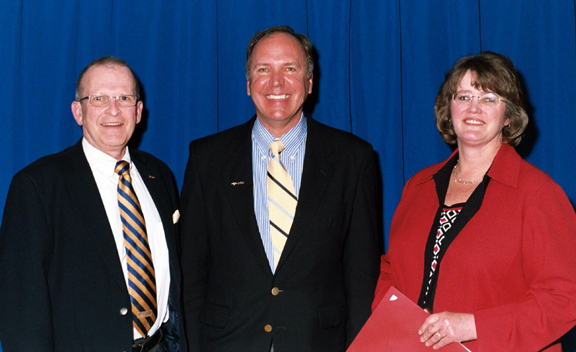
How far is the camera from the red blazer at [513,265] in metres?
1.83

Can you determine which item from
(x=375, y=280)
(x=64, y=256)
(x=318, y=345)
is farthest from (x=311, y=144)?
Result: (x=64, y=256)

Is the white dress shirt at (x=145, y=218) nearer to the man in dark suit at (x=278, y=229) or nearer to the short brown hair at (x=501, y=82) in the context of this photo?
the man in dark suit at (x=278, y=229)

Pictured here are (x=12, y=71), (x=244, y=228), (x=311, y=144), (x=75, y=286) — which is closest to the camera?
(x=75, y=286)

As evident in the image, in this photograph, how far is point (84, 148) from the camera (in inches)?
90.6

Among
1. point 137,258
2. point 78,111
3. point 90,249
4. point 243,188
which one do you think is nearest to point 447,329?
point 243,188

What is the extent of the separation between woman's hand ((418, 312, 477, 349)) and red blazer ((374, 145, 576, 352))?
29 millimetres

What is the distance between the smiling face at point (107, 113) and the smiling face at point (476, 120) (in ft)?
4.19

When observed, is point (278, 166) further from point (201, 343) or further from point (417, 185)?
point (201, 343)

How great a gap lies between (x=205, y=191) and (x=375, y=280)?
2.58 ft

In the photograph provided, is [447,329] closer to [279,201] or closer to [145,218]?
[279,201]

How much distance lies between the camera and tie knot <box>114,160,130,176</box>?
2240 mm

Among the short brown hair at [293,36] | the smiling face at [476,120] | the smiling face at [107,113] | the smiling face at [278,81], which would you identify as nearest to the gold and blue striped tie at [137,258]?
the smiling face at [107,113]

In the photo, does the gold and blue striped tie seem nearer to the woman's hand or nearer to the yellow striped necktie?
the yellow striped necktie

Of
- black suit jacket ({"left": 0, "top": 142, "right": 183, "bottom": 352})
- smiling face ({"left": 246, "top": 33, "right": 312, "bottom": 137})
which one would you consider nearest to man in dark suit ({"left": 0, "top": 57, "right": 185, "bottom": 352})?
black suit jacket ({"left": 0, "top": 142, "right": 183, "bottom": 352})
